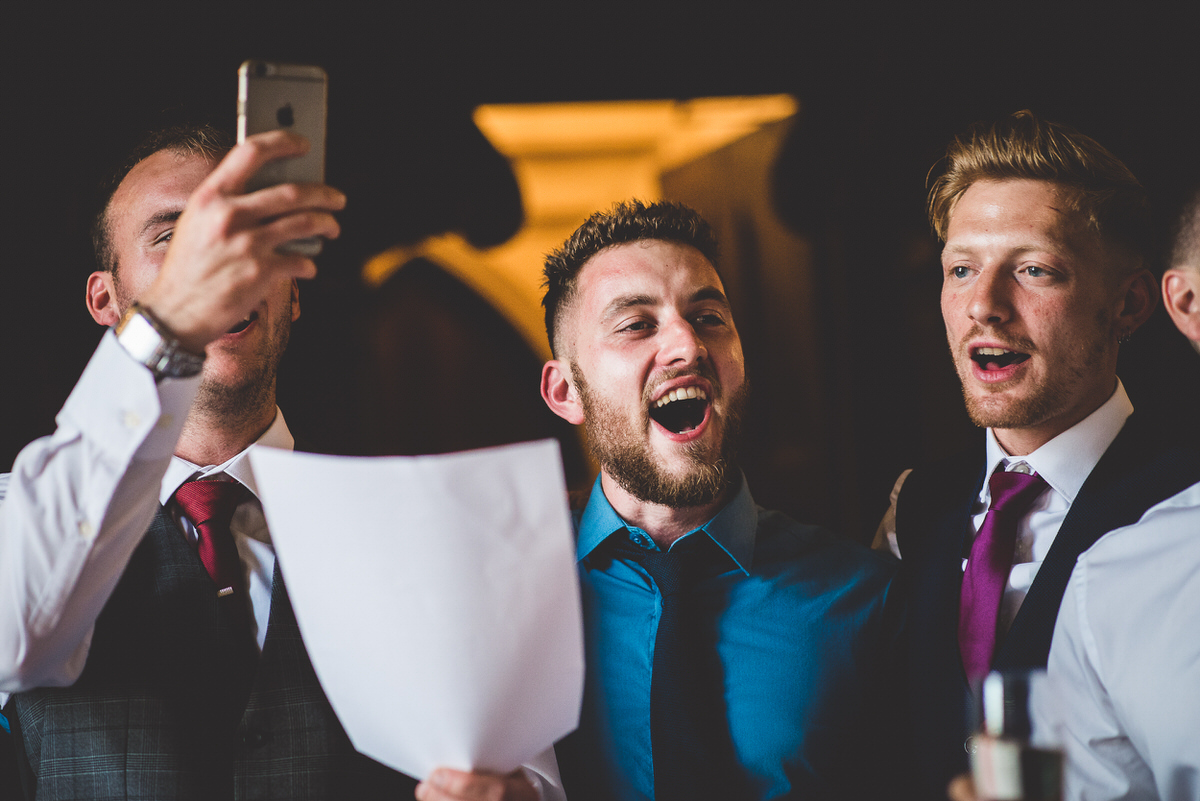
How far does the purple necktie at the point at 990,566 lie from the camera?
1.46 metres

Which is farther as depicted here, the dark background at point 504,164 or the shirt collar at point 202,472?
the dark background at point 504,164

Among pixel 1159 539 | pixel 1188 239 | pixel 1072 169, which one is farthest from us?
pixel 1072 169

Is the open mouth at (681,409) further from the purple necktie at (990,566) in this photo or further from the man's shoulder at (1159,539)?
the man's shoulder at (1159,539)

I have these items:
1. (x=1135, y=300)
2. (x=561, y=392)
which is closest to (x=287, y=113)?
(x=561, y=392)

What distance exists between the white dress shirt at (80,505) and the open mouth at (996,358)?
53.2 inches

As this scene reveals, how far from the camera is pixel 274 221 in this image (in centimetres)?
109

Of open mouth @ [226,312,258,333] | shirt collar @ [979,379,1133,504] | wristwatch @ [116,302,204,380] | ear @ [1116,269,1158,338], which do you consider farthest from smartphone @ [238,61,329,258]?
ear @ [1116,269,1158,338]

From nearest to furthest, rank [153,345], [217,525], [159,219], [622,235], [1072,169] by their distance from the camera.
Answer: [153,345], [217,525], [159,219], [1072,169], [622,235]

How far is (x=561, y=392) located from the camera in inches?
78.3

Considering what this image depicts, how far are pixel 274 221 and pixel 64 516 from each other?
46 centimetres

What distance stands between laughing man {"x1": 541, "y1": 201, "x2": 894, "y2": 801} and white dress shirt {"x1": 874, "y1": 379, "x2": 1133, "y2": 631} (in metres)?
0.24

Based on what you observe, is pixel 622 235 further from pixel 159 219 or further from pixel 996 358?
pixel 159 219

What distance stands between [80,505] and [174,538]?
0.29 m

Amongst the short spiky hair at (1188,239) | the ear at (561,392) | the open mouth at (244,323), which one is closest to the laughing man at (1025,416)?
the short spiky hair at (1188,239)
